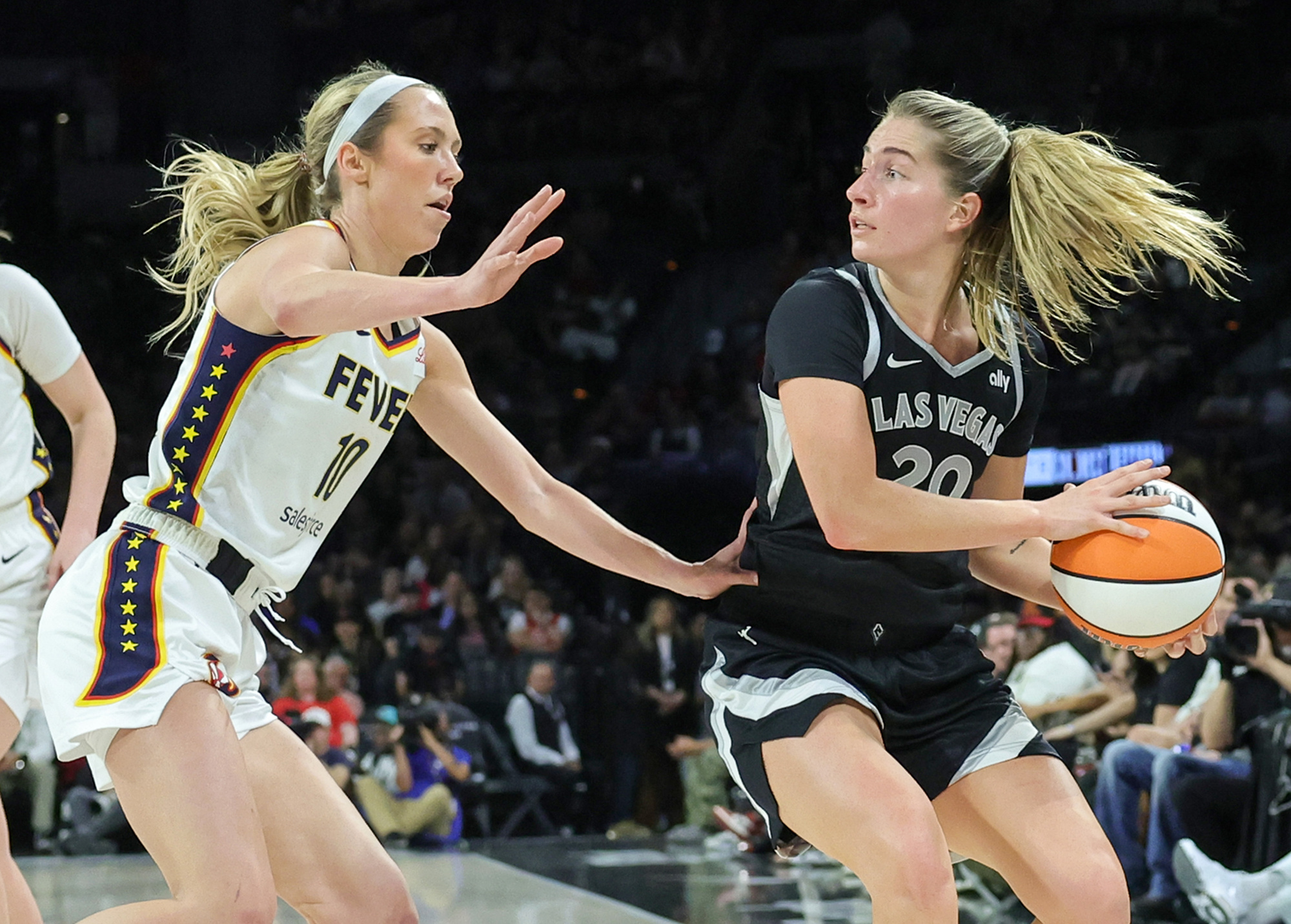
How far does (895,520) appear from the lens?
2.82 m

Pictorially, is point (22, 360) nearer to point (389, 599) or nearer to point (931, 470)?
point (931, 470)

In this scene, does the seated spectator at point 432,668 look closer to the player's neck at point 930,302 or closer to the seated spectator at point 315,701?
the seated spectator at point 315,701

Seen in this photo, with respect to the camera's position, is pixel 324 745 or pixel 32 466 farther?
pixel 324 745

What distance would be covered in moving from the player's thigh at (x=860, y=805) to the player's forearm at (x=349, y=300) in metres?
1.02

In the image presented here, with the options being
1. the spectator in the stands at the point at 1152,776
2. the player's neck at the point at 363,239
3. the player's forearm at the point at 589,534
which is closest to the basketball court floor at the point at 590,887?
the spectator in the stands at the point at 1152,776

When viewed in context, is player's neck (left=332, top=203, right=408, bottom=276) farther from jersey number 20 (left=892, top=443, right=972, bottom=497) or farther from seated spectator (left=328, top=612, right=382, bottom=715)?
seated spectator (left=328, top=612, right=382, bottom=715)

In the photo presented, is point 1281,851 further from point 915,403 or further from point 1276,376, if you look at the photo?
point 1276,376

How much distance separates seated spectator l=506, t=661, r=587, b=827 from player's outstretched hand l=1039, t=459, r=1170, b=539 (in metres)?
7.22

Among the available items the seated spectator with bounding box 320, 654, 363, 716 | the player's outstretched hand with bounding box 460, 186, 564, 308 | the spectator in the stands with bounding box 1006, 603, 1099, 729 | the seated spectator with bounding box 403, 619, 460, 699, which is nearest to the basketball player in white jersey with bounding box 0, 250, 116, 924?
the player's outstretched hand with bounding box 460, 186, 564, 308

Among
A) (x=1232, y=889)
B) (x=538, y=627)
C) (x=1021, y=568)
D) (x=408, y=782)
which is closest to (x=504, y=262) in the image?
(x=1021, y=568)

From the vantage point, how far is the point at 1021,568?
128 inches

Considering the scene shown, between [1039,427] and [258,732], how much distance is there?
35.3 feet

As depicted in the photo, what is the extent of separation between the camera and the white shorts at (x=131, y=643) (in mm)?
2715

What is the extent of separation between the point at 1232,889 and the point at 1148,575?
9.86 ft
